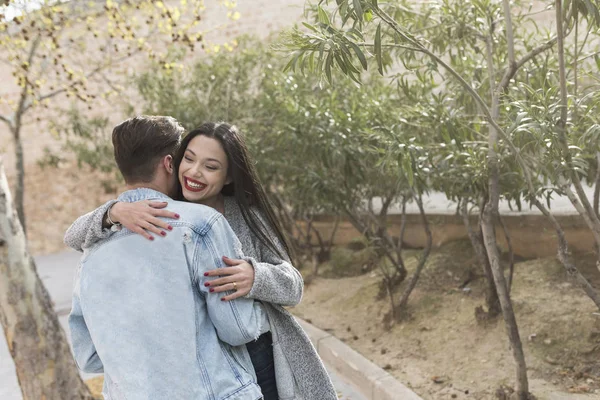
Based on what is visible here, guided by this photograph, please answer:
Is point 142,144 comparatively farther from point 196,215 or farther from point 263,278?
point 263,278

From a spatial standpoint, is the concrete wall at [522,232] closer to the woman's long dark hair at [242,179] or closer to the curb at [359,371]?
the curb at [359,371]

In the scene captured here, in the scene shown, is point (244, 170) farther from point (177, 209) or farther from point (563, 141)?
point (563, 141)

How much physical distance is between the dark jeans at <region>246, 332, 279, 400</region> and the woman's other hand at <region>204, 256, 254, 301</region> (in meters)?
0.34

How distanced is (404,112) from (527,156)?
62.5 inches

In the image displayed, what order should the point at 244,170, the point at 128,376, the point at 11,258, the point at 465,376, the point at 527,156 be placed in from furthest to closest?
1. the point at 465,376
2. the point at 11,258
3. the point at 527,156
4. the point at 244,170
5. the point at 128,376

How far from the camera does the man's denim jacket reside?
76.8 inches

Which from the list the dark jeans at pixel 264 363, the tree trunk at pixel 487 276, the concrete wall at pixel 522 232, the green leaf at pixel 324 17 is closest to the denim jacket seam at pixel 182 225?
the dark jeans at pixel 264 363

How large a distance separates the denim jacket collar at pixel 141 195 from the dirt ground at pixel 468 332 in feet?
9.47

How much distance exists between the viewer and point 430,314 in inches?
226

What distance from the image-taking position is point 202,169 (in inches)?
94.3

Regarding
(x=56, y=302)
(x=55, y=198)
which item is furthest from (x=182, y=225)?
(x=55, y=198)

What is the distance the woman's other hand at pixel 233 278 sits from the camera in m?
2.00

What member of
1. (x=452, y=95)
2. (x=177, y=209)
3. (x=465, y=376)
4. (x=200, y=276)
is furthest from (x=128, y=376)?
(x=452, y=95)

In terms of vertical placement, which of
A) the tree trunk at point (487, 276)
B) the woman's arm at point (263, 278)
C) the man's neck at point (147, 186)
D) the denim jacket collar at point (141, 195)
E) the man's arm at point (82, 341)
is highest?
the man's neck at point (147, 186)
